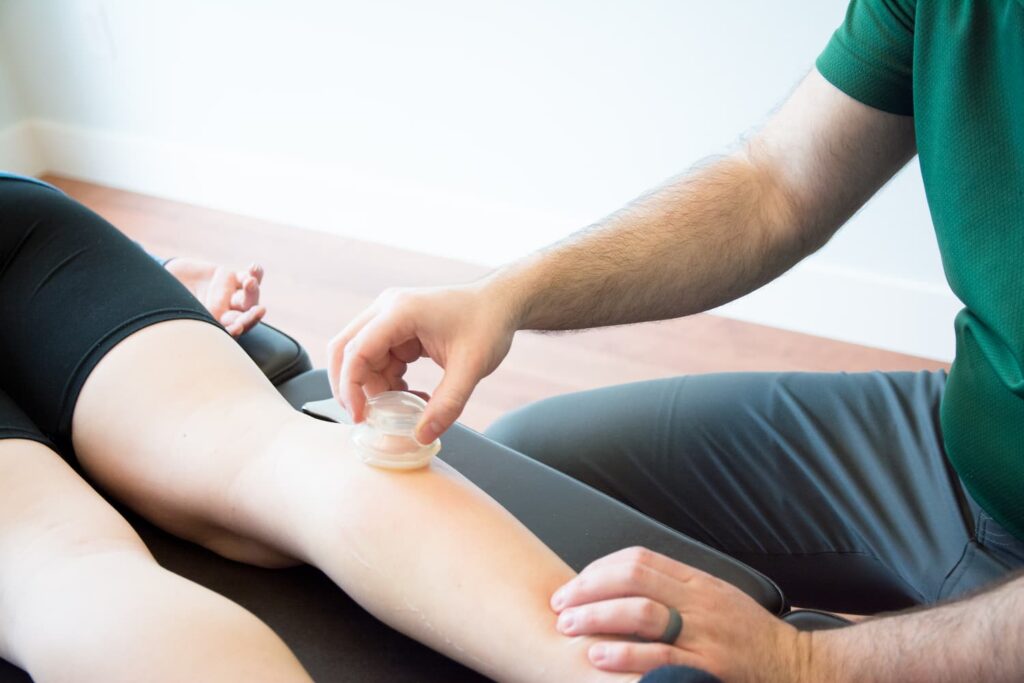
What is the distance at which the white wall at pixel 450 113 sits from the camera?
7.19 ft

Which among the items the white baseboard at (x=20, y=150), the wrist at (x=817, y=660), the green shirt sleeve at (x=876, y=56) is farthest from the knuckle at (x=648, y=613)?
the white baseboard at (x=20, y=150)

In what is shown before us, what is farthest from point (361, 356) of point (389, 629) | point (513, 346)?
point (513, 346)

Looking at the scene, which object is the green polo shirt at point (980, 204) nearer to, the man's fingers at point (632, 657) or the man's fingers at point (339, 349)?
the man's fingers at point (632, 657)

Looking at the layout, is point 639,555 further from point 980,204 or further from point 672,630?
point 980,204

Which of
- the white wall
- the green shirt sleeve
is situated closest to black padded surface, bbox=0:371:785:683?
the green shirt sleeve

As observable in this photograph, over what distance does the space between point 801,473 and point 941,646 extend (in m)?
0.35

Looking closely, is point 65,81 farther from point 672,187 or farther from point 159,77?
point 672,187

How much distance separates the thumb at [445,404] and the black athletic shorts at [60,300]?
286 mm

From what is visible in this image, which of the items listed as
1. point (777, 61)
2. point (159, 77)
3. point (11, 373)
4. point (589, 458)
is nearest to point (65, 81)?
point (159, 77)

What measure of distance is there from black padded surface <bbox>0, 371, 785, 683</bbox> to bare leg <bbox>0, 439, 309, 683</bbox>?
0.29 ft

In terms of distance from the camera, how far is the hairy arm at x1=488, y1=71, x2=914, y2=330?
110 centimetres

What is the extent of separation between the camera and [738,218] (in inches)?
45.8

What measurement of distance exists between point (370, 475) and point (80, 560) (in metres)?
0.23

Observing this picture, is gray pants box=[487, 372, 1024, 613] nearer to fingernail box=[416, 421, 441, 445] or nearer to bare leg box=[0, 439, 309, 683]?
fingernail box=[416, 421, 441, 445]
